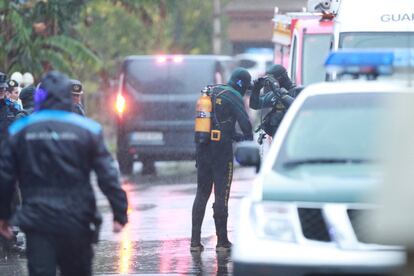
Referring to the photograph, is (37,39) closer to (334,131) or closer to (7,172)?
(334,131)

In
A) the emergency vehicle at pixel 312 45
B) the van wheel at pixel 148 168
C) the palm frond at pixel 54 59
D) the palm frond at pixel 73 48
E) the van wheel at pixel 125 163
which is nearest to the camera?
the emergency vehicle at pixel 312 45

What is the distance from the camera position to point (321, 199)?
798 cm

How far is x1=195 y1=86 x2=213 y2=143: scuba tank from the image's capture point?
500 inches

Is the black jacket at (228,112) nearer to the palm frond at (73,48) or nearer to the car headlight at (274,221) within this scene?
the car headlight at (274,221)

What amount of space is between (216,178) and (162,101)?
10054 mm

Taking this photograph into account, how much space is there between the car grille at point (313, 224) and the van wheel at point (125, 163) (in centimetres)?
1543

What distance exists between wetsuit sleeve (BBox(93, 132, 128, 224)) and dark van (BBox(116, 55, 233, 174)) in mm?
14414

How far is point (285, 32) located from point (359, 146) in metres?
13.5

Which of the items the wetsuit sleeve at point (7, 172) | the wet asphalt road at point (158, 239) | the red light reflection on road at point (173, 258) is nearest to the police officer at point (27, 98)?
the wet asphalt road at point (158, 239)

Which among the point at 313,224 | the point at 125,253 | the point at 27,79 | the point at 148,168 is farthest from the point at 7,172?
the point at 148,168

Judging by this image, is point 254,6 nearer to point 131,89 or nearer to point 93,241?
point 131,89

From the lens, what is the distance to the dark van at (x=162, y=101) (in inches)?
893

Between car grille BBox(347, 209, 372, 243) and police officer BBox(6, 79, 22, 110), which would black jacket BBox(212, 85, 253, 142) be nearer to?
police officer BBox(6, 79, 22, 110)

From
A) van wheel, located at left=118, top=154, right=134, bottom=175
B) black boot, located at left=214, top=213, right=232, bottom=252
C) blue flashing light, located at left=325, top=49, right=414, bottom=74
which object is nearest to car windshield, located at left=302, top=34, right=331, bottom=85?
black boot, located at left=214, top=213, right=232, bottom=252
